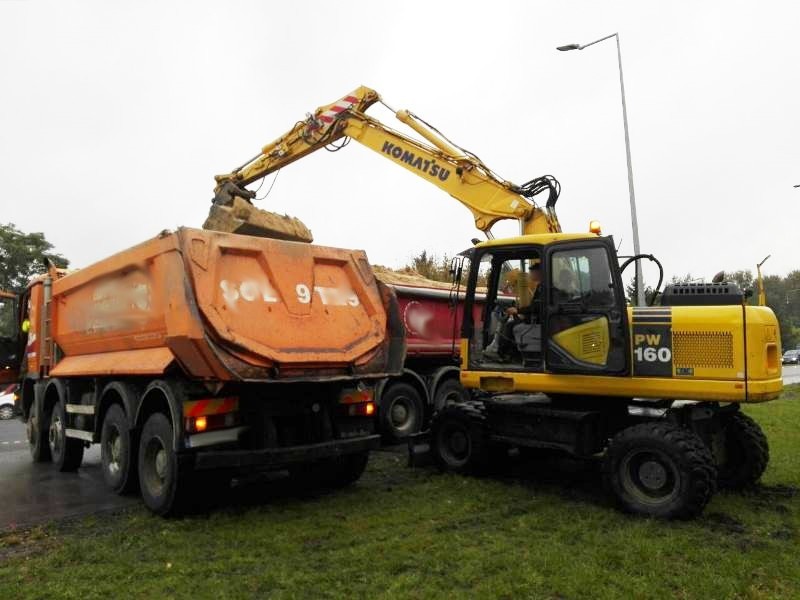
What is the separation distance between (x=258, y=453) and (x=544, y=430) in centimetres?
296

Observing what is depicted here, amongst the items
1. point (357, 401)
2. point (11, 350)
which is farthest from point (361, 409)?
point (11, 350)

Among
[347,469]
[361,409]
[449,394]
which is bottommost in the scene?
Result: [347,469]

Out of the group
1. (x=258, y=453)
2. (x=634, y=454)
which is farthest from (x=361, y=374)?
(x=634, y=454)

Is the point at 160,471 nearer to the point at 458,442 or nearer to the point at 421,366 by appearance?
the point at 458,442

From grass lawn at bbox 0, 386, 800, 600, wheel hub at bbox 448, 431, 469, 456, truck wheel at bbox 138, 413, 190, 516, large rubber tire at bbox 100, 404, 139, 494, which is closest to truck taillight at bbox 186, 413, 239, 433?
truck wheel at bbox 138, 413, 190, 516

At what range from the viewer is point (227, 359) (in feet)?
18.6

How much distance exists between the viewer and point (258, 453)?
586cm

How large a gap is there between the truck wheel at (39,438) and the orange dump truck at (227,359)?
1804 mm

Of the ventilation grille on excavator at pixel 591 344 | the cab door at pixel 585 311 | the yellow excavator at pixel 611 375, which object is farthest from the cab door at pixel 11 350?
the ventilation grille on excavator at pixel 591 344

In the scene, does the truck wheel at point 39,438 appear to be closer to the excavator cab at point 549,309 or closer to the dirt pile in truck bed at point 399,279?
the dirt pile in truck bed at point 399,279

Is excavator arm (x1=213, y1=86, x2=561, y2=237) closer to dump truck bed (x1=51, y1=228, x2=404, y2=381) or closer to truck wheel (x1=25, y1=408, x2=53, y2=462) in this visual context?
dump truck bed (x1=51, y1=228, x2=404, y2=381)

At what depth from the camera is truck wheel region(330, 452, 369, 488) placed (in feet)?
23.9

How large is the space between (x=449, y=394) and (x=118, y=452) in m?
5.52

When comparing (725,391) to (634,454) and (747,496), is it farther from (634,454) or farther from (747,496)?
(747,496)
